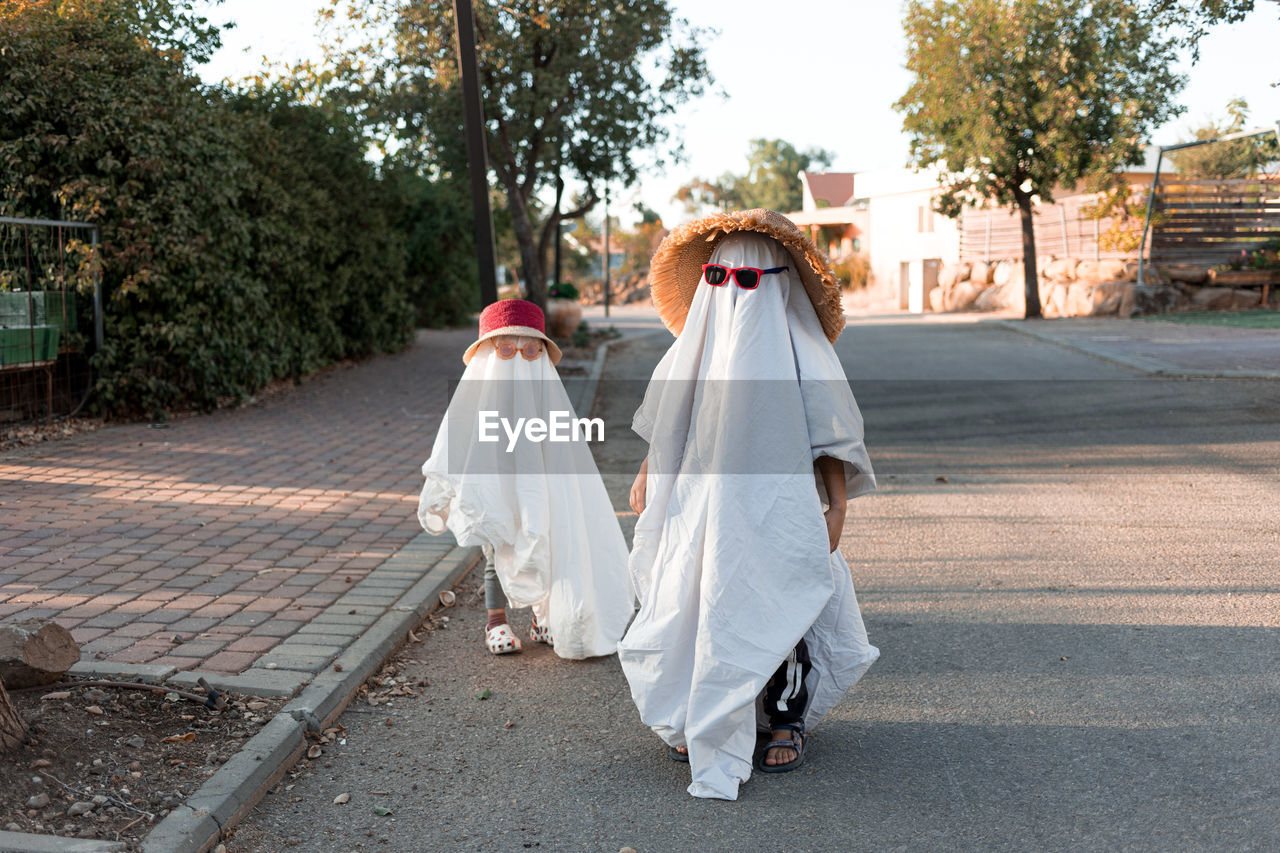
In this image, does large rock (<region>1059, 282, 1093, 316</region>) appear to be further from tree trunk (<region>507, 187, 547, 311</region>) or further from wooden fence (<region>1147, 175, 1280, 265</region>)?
tree trunk (<region>507, 187, 547, 311</region>)

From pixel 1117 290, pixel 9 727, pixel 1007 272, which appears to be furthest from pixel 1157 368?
pixel 1007 272

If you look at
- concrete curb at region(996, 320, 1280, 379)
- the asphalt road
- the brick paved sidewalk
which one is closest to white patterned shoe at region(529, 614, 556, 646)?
the asphalt road

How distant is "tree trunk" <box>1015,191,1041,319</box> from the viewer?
2742cm

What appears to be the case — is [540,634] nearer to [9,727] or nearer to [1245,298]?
[9,727]

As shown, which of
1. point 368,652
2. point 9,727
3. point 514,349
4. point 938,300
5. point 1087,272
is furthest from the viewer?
point 938,300

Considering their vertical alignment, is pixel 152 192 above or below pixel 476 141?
below

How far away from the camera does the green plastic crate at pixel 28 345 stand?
32.8ft

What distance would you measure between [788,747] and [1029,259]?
26.1 metres

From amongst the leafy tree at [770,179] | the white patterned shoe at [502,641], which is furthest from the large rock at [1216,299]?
the leafy tree at [770,179]

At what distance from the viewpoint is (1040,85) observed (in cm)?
2509

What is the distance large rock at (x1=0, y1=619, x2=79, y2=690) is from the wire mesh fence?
276 inches

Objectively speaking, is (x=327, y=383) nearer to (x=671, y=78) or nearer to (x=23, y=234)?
(x=23, y=234)

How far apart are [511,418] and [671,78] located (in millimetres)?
16340

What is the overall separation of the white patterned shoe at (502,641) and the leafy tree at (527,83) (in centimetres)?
1391
